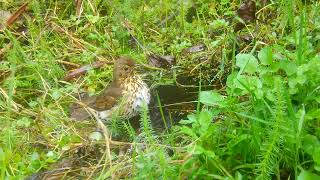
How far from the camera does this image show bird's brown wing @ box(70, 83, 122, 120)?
186 inches

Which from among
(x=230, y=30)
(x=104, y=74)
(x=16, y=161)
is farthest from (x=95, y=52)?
(x=16, y=161)

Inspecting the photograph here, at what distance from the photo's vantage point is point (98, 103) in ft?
15.6

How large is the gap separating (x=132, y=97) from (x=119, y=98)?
116 mm

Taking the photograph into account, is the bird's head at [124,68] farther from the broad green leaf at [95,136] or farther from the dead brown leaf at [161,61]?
the broad green leaf at [95,136]

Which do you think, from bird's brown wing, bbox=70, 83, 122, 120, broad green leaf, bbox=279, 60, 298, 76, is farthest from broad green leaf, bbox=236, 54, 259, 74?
bird's brown wing, bbox=70, 83, 122, 120

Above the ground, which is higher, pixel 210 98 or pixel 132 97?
pixel 210 98

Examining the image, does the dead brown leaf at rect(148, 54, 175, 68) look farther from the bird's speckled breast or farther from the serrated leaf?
the serrated leaf

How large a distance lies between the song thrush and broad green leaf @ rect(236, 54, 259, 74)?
1281 mm

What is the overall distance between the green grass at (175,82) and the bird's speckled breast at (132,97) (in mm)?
146

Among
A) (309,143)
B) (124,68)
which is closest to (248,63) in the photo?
(309,143)

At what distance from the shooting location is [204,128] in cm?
317

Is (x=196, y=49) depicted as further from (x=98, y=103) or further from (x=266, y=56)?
(x=266, y=56)

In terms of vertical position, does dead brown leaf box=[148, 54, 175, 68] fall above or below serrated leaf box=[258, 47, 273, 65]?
below

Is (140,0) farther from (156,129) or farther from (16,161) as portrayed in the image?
(16,161)
